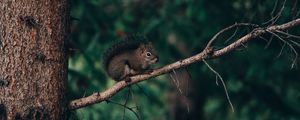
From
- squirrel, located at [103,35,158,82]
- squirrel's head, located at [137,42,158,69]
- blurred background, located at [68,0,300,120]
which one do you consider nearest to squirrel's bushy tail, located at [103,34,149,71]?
squirrel, located at [103,35,158,82]

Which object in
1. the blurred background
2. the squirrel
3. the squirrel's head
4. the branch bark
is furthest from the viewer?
the blurred background

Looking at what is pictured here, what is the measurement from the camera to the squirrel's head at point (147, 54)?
685 cm

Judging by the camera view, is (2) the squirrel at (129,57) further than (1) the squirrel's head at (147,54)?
No

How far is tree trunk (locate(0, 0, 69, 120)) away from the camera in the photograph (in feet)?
15.1

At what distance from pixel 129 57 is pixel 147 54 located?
17 cm

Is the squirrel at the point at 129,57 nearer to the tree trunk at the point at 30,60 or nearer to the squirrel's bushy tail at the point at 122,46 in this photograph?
the squirrel's bushy tail at the point at 122,46

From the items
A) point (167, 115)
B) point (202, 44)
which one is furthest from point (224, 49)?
point (167, 115)

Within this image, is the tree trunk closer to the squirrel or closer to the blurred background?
the squirrel

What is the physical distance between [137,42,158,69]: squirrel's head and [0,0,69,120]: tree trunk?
7.01ft

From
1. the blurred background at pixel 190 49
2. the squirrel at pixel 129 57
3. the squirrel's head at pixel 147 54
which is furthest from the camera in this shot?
the blurred background at pixel 190 49

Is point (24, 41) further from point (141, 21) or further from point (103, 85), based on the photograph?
point (141, 21)

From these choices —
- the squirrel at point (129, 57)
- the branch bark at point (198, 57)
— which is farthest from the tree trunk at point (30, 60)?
the squirrel at point (129, 57)

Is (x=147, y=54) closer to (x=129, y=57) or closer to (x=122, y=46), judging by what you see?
(x=129, y=57)

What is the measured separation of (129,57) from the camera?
6.85m
